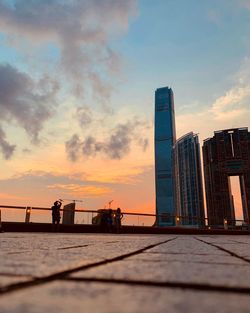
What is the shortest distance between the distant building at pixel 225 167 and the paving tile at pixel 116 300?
166m

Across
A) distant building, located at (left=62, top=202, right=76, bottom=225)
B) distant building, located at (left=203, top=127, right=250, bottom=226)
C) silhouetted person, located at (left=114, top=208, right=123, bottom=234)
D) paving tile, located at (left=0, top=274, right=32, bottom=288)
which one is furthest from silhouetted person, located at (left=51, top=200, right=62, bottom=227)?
distant building, located at (left=203, top=127, right=250, bottom=226)

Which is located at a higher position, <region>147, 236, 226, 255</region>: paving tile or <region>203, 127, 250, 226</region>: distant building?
<region>203, 127, 250, 226</region>: distant building

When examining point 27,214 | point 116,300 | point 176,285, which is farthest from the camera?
point 27,214

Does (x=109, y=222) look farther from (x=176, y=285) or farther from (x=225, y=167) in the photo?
(x=225, y=167)

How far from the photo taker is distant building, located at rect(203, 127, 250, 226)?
16275 centimetres

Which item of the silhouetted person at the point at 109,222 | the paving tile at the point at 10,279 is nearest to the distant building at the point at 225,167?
the silhouetted person at the point at 109,222

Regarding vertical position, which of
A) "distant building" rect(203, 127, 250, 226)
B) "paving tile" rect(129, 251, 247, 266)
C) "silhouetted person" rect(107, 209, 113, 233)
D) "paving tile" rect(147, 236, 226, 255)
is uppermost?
"distant building" rect(203, 127, 250, 226)

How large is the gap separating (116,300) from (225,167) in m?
172

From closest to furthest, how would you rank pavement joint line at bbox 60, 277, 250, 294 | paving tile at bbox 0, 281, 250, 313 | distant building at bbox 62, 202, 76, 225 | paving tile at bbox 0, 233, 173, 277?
paving tile at bbox 0, 281, 250, 313, pavement joint line at bbox 60, 277, 250, 294, paving tile at bbox 0, 233, 173, 277, distant building at bbox 62, 202, 76, 225

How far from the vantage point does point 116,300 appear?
0.89 m

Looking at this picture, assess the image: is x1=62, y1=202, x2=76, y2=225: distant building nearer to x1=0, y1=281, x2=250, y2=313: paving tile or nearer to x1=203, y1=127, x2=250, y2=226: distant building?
x1=0, y1=281, x2=250, y2=313: paving tile

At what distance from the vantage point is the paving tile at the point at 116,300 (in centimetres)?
79

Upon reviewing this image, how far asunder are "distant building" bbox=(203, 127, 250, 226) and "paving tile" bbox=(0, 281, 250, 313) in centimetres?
16601

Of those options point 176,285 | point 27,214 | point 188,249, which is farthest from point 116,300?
point 27,214
